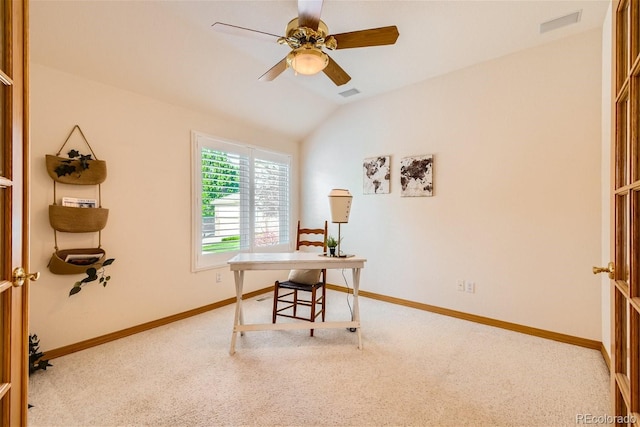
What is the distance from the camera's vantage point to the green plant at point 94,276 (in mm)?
2337

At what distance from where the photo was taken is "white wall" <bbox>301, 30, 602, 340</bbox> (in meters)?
2.53

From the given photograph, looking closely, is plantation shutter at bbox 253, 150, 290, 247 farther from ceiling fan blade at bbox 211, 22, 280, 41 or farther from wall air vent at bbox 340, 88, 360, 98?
ceiling fan blade at bbox 211, 22, 280, 41

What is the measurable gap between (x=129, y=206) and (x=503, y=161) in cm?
362

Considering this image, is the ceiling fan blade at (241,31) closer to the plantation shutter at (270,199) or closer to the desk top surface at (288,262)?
the desk top surface at (288,262)

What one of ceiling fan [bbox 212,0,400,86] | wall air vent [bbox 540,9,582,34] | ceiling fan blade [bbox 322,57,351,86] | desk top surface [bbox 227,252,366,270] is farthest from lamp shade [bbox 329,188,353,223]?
wall air vent [bbox 540,9,582,34]

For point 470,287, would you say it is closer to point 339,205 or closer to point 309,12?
point 339,205

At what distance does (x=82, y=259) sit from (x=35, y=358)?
2.38 ft

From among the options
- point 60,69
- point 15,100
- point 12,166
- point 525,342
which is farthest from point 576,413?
point 60,69

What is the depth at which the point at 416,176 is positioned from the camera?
346 centimetres

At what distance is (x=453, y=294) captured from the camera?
3.23 m

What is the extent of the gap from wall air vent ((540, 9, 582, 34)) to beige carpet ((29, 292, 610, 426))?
268 cm

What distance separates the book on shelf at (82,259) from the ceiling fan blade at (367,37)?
2.53 m

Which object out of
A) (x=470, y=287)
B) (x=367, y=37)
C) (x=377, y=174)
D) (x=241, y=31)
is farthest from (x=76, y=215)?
(x=470, y=287)

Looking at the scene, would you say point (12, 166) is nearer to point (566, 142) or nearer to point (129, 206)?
point (129, 206)
